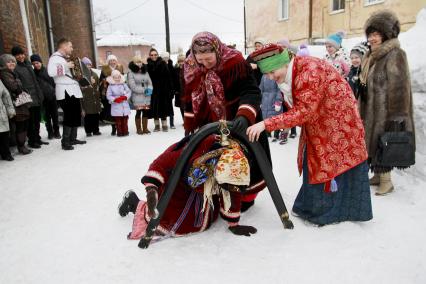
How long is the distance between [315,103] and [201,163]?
0.92 metres

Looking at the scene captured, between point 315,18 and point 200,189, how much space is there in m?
14.8

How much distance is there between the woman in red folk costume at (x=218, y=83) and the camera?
2.52m

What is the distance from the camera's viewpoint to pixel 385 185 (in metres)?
3.51

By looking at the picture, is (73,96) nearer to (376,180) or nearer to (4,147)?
(4,147)

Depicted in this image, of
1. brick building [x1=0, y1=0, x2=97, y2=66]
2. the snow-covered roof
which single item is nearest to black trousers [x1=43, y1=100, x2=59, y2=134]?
brick building [x1=0, y1=0, x2=97, y2=66]

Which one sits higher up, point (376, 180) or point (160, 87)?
point (160, 87)

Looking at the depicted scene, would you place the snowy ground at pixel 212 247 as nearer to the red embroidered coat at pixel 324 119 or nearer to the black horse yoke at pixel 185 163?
the black horse yoke at pixel 185 163

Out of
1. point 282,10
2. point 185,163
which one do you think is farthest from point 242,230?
point 282,10

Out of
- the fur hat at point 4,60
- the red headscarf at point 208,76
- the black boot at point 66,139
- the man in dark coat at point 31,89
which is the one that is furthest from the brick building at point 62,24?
the red headscarf at point 208,76

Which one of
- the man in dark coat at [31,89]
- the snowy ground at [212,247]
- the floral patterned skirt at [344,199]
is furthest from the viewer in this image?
the man in dark coat at [31,89]

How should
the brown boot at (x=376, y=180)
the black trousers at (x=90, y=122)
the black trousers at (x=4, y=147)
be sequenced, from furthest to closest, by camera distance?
1. the black trousers at (x=90, y=122)
2. the black trousers at (x=4, y=147)
3. the brown boot at (x=376, y=180)

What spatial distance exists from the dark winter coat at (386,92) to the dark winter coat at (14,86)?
5.27 meters

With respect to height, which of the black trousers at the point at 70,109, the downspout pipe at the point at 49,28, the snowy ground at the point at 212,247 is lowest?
the snowy ground at the point at 212,247

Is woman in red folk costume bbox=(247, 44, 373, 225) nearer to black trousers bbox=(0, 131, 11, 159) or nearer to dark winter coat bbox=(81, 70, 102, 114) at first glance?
black trousers bbox=(0, 131, 11, 159)
